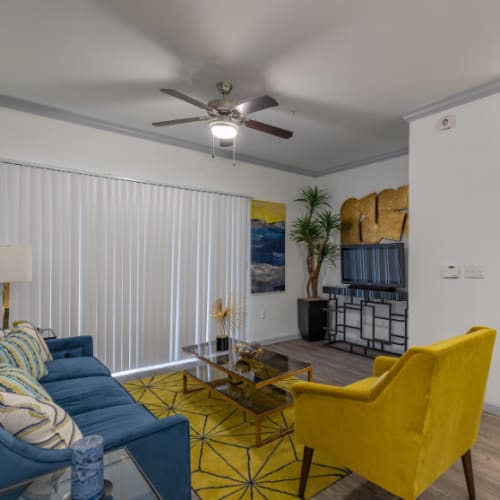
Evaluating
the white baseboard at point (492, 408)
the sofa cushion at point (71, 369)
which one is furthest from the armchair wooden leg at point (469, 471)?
the sofa cushion at point (71, 369)

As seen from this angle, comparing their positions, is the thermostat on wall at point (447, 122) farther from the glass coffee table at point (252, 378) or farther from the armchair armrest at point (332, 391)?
the armchair armrest at point (332, 391)

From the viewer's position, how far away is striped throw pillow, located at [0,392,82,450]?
1227 millimetres

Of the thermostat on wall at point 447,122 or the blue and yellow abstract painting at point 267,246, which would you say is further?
the blue and yellow abstract painting at point 267,246

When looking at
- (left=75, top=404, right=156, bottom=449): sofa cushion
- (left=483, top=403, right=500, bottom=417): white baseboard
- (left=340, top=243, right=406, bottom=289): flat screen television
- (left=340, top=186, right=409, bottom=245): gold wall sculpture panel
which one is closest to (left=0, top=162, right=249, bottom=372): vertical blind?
(left=340, top=243, right=406, bottom=289): flat screen television

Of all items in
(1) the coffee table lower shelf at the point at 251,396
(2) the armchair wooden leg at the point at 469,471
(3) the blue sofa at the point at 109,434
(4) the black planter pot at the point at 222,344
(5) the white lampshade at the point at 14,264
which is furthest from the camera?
(4) the black planter pot at the point at 222,344

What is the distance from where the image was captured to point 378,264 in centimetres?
438

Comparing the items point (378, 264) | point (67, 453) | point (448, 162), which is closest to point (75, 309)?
point (67, 453)

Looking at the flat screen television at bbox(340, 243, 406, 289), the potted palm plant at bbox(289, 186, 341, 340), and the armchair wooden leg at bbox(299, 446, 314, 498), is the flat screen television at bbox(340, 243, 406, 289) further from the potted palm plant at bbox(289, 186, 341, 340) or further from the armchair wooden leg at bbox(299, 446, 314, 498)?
the armchair wooden leg at bbox(299, 446, 314, 498)

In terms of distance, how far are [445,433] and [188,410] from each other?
2.03m

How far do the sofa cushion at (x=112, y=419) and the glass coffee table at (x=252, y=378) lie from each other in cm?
79

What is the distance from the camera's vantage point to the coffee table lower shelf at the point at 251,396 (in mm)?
2289

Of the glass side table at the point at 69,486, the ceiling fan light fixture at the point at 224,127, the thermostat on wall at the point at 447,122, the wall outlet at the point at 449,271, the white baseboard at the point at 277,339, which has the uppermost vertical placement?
the thermostat on wall at the point at 447,122

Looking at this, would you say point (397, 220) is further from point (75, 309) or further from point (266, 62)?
point (75, 309)

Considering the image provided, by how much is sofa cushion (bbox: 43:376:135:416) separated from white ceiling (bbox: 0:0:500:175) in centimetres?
235
